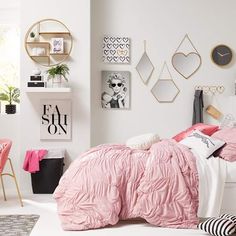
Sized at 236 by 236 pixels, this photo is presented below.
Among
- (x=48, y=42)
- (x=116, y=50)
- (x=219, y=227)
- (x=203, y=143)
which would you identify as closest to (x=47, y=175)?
(x=48, y=42)

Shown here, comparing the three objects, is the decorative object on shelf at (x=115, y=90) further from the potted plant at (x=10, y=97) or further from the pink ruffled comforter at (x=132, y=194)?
the pink ruffled comforter at (x=132, y=194)

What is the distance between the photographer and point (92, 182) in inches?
141

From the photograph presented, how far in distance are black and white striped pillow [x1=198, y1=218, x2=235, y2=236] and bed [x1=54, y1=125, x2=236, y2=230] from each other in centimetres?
27

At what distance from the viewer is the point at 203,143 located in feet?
13.3

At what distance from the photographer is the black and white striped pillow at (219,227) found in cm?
322

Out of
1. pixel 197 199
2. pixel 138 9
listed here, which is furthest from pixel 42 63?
pixel 197 199

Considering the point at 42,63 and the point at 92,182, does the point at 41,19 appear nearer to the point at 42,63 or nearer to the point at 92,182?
the point at 42,63

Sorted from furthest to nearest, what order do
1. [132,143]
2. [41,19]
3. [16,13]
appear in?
Answer: [16,13]
[41,19]
[132,143]

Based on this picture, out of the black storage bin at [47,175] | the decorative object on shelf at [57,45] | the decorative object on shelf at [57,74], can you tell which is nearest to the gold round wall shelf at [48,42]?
the decorative object on shelf at [57,45]

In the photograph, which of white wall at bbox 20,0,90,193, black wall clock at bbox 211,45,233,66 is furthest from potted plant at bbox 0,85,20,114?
black wall clock at bbox 211,45,233,66

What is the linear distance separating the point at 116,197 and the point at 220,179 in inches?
34.4

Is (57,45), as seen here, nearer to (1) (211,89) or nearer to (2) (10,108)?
(2) (10,108)

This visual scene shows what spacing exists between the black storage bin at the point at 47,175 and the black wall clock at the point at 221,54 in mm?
2287

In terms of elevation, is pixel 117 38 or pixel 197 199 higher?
pixel 117 38
